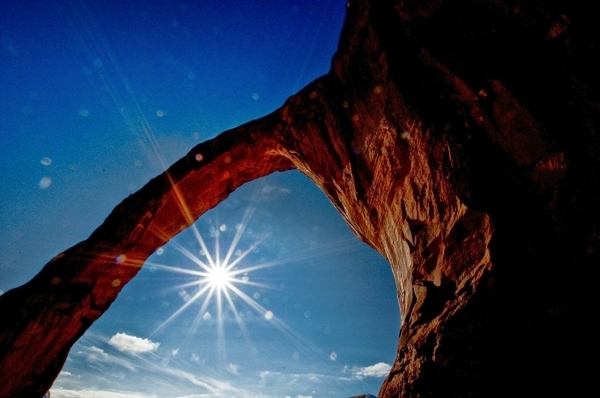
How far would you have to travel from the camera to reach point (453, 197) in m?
5.04

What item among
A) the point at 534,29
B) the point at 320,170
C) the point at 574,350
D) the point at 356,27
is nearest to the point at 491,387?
the point at 574,350

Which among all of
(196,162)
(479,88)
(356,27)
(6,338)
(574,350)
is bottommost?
(574,350)

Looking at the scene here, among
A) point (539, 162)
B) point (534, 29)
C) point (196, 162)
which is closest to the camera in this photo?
point (539, 162)

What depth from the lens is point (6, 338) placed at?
8.41 m

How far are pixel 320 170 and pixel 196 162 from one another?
5106 mm

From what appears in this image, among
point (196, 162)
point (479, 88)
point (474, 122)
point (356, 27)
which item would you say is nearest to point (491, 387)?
point (474, 122)

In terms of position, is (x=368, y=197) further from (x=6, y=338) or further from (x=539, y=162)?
(x=6, y=338)

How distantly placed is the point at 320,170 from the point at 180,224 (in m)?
6.66

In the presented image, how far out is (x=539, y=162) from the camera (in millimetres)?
4754

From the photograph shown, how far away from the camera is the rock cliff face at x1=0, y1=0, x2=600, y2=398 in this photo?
3539 mm

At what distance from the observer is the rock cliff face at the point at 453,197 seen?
3539mm

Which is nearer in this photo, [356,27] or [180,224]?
[356,27]

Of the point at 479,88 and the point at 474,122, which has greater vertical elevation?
the point at 479,88

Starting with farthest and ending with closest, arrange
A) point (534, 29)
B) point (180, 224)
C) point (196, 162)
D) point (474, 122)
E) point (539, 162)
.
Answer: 1. point (180, 224)
2. point (196, 162)
3. point (534, 29)
4. point (474, 122)
5. point (539, 162)
